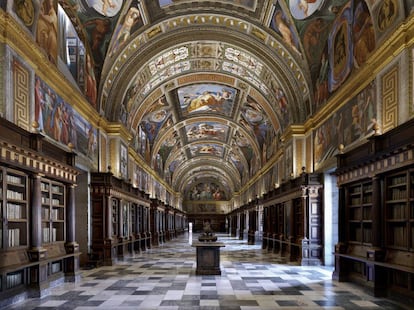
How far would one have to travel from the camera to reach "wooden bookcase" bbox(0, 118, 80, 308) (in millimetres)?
8523

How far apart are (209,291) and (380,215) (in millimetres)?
4585

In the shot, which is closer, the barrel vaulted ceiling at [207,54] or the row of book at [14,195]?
the row of book at [14,195]

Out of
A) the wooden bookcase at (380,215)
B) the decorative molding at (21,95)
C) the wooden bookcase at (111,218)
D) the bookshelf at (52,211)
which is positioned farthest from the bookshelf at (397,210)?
the wooden bookcase at (111,218)

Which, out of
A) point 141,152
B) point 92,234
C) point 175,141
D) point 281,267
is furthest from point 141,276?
point 175,141

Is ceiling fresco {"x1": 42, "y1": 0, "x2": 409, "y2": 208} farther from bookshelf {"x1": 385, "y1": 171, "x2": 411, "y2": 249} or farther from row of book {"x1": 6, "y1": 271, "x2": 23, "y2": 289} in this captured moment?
row of book {"x1": 6, "y1": 271, "x2": 23, "y2": 289}

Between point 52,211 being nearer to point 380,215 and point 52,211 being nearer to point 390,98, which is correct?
point 380,215

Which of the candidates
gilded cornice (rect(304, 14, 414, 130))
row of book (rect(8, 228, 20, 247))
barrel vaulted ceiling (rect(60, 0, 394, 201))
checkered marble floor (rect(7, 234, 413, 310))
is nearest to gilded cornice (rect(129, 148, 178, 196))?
barrel vaulted ceiling (rect(60, 0, 394, 201))

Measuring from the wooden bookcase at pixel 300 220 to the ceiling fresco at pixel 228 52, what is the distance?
3227mm

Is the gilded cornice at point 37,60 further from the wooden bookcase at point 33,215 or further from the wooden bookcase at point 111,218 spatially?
the wooden bookcase at point 111,218

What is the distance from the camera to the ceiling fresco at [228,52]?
14.1m

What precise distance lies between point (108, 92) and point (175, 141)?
1758 centimetres

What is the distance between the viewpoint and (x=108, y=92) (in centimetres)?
1852

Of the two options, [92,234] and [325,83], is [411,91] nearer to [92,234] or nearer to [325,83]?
[325,83]

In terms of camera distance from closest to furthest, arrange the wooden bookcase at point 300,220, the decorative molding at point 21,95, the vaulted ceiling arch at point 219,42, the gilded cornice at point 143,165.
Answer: the decorative molding at point 21,95 < the wooden bookcase at point 300,220 < the vaulted ceiling arch at point 219,42 < the gilded cornice at point 143,165
